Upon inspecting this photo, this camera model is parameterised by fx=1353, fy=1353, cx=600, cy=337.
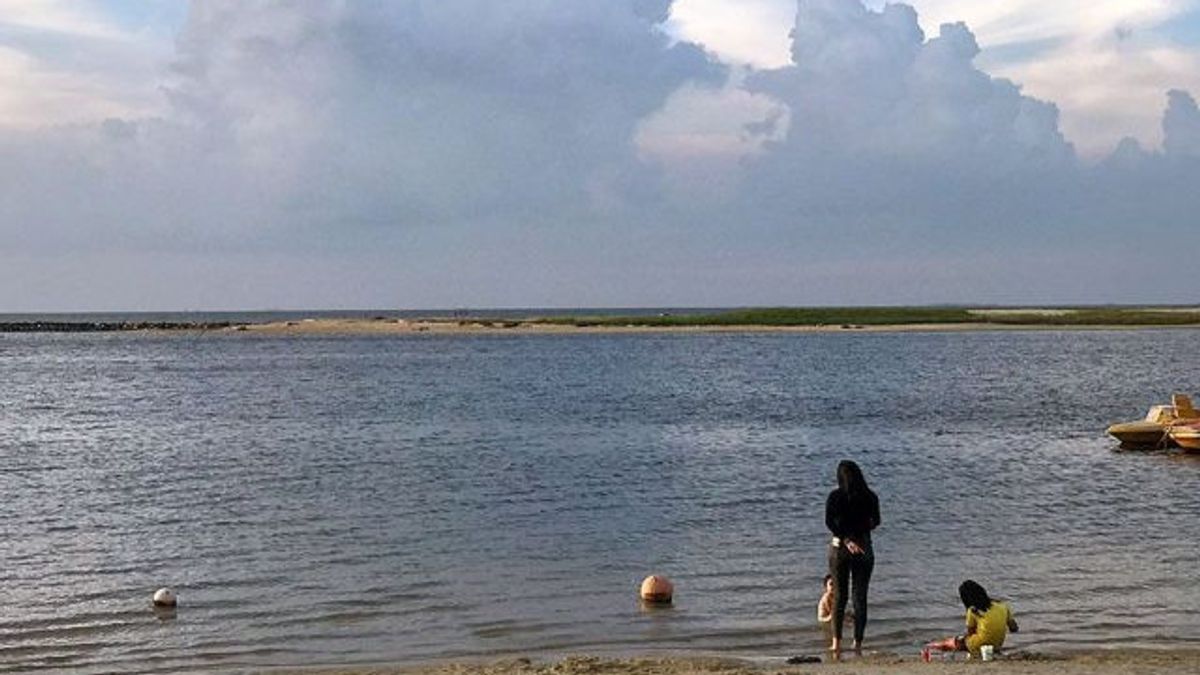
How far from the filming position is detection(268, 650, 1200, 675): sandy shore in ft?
42.9

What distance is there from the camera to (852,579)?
14.5 meters

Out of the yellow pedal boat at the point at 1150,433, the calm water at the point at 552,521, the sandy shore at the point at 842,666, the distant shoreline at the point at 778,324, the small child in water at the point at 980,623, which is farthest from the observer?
the distant shoreline at the point at 778,324

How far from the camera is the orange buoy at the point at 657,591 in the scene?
1809 cm

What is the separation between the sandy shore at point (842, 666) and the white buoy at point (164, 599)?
13.1 ft

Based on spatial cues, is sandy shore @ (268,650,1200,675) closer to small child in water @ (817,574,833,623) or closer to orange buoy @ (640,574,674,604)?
small child in water @ (817,574,833,623)

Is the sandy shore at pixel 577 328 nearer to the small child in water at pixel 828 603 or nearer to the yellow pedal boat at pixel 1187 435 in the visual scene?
the yellow pedal boat at pixel 1187 435

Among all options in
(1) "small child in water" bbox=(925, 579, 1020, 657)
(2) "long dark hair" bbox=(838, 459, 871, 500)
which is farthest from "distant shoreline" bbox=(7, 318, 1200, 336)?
(2) "long dark hair" bbox=(838, 459, 871, 500)

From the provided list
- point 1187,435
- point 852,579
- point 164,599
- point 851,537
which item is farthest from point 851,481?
point 1187,435

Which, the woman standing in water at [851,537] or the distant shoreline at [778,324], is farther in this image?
the distant shoreline at [778,324]

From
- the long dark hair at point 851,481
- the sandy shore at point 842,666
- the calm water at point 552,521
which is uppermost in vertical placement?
the long dark hair at point 851,481

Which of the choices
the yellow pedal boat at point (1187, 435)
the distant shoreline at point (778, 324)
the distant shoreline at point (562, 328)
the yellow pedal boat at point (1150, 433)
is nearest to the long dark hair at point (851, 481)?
the yellow pedal boat at point (1187, 435)

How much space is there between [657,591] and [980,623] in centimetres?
511

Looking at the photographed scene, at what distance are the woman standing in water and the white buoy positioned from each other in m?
9.08

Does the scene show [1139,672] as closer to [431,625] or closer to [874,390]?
[431,625]
